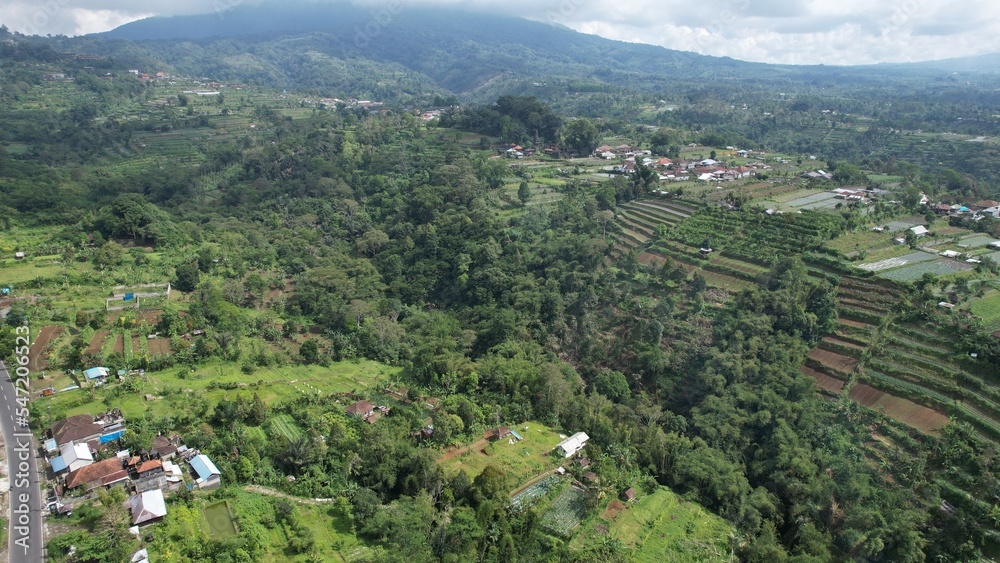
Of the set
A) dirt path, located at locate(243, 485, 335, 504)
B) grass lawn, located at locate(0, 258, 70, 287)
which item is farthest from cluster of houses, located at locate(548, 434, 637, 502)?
grass lawn, located at locate(0, 258, 70, 287)

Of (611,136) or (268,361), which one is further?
(611,136)

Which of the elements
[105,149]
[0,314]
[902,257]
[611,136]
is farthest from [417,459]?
[105,149]

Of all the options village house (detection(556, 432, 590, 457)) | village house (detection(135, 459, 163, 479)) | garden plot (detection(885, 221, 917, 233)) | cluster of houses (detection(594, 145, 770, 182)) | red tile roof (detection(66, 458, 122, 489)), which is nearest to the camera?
red tile roof (detection(66, 458, 122, 489))

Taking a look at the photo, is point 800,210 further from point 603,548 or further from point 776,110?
point 776,110

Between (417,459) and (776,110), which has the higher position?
(776,110)

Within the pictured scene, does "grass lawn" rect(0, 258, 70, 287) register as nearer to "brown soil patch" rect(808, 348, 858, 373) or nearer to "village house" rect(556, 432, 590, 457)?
"village house" rect(556, 432, 590, 457)

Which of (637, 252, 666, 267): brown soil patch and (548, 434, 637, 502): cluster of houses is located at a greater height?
(637, 252, 666, 267): brown soil patch

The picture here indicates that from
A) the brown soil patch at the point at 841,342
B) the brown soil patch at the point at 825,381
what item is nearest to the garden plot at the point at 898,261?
the brown soil patch at the point at 841,342
